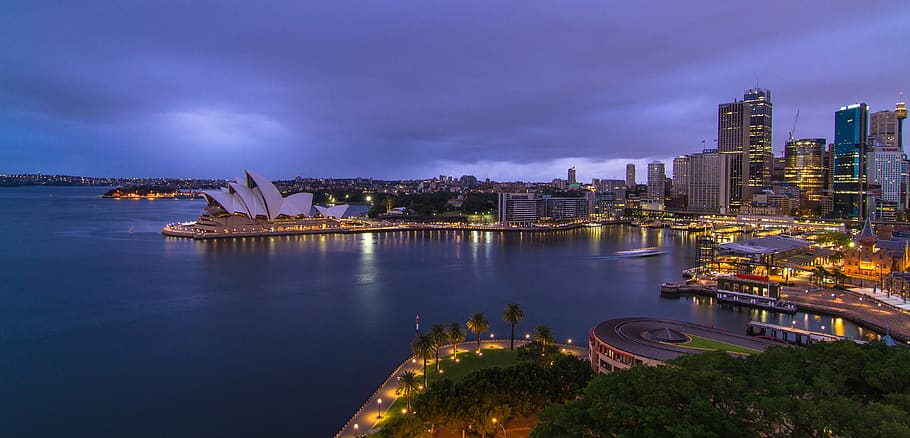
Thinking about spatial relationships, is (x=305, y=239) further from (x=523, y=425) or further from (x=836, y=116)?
(x=836, y=116)

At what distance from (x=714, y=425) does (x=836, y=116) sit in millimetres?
67243

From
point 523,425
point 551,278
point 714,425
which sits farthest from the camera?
point 551,278

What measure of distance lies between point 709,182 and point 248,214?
175 ft

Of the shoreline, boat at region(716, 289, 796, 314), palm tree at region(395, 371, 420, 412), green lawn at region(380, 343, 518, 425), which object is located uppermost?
the shoreline

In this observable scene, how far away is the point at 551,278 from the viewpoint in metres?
18.2

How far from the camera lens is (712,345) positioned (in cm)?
813

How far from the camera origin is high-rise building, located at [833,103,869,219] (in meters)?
47.3

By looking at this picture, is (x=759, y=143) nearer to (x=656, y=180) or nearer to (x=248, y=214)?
(x=656, y=180)

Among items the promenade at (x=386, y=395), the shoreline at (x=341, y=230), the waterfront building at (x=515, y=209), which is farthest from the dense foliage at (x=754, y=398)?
the waterfront building at (x=515, y=209)

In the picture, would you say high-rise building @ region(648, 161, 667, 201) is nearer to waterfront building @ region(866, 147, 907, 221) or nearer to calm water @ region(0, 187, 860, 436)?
waterfront building @ region(866, 147, 907, 221)

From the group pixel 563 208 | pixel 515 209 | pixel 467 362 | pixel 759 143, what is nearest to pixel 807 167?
pixel 759 143

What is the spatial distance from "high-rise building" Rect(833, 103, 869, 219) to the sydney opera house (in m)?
45.4

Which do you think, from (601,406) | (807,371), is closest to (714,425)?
(601,406)

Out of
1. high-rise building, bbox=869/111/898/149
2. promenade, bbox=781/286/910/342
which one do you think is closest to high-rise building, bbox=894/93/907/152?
A: high-rise building, bbox=869/111/898/149
